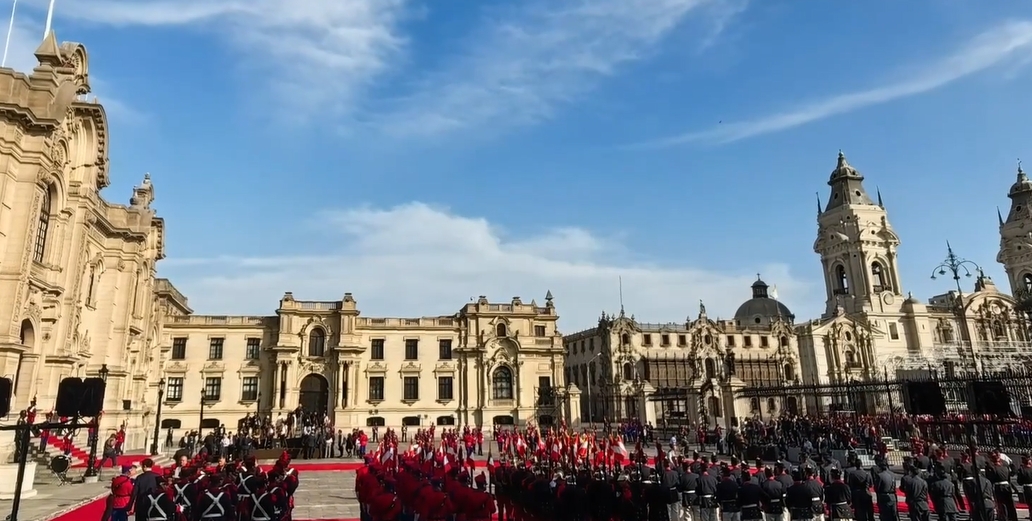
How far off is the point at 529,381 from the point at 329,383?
1570cm

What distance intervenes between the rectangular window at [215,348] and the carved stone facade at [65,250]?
10539 mm

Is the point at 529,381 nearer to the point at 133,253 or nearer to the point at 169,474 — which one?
the point at 133,253

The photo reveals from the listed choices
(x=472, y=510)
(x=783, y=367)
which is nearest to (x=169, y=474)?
(x=472, y=510)

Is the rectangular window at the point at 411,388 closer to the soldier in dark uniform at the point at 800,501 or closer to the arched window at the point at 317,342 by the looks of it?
the arched window at the point at 317,342

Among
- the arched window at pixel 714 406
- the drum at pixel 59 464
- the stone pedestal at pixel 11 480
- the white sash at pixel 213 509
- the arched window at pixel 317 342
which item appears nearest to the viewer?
the white sash at pixel 213 509

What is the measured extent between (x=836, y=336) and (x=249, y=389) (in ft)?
203

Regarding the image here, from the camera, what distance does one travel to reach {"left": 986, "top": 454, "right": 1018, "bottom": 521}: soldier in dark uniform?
13.0m

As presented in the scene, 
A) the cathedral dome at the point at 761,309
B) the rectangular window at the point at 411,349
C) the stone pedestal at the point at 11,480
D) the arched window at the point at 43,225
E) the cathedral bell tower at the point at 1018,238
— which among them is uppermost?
the cathedral bell tower at the point at 1018,238

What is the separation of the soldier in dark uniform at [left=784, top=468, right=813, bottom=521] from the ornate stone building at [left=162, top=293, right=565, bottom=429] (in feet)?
127

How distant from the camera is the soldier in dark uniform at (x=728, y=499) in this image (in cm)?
1207

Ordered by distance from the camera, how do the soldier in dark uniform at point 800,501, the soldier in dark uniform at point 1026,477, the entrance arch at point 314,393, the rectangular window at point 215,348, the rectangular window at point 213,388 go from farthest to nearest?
the entrance arch at point 314,393 < the rectangular window at point 215,348 < the rectangular window at point 213,388 < the soldier in dark uniform at point 1026,477 < the soldier in dark uniform at point 800,501

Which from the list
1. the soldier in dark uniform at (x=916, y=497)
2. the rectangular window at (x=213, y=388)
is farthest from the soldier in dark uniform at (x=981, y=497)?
the rectangular window at (x=213, y=388)

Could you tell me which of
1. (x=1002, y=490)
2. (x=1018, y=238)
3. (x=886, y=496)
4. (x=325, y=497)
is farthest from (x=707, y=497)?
(x=1018, y=238)

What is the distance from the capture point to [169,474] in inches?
465
